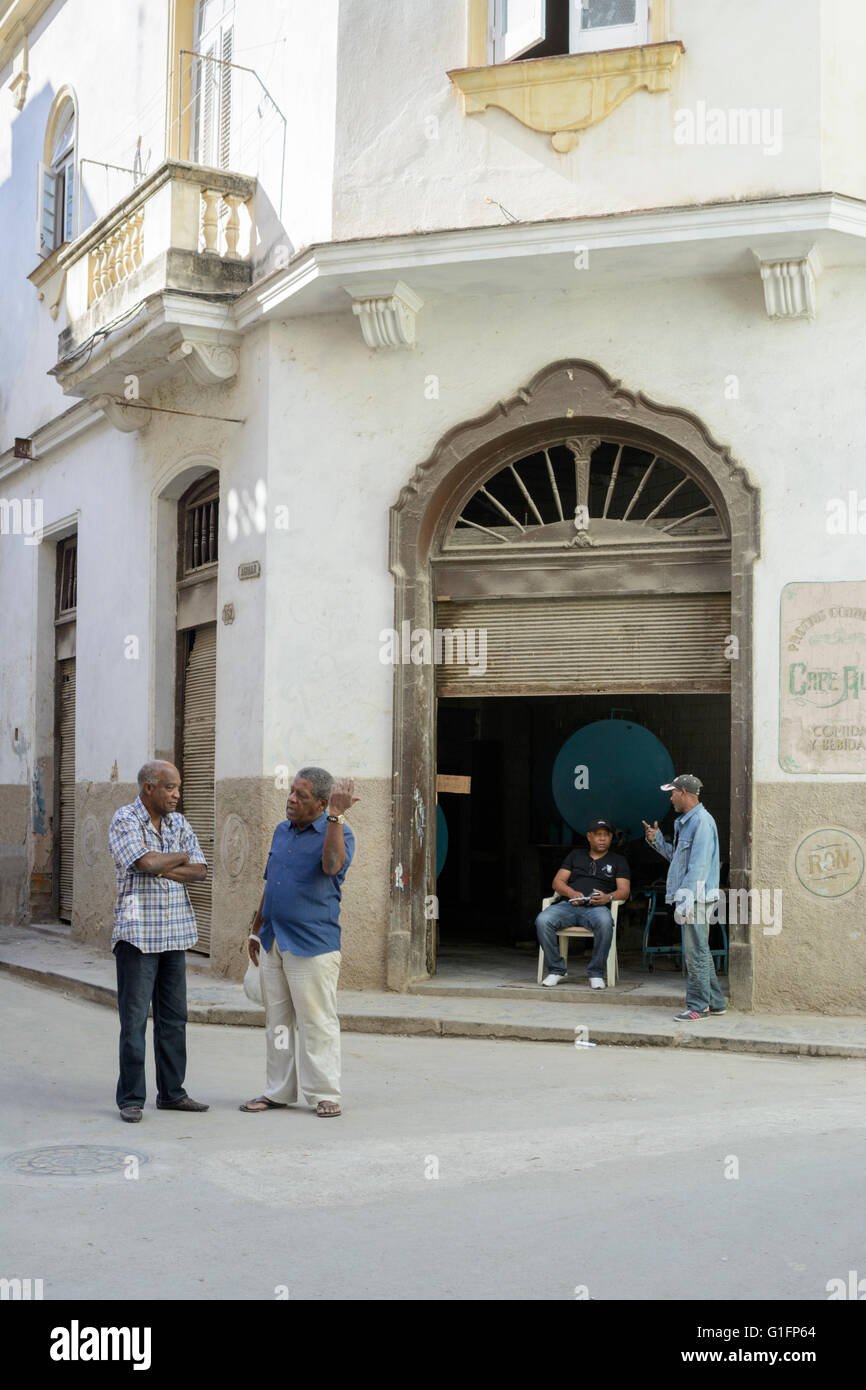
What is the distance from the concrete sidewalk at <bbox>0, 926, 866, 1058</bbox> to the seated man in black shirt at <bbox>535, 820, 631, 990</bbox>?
289mm

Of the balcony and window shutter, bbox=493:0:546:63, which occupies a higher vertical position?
window shutter, bbox=493:0:546:63

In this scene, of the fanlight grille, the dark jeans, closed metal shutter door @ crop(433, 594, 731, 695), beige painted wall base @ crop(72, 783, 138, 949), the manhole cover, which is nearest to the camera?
the manhole cover

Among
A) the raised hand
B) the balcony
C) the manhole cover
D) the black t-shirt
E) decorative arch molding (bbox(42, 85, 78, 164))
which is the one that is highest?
decorative arch molding (bbox(42, 85, 78, 164))

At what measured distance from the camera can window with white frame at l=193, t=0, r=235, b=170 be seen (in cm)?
1354

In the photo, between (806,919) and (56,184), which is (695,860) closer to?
(806,919)

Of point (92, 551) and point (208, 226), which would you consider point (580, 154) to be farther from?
point (92, 551)

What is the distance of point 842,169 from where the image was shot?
34.2 feet

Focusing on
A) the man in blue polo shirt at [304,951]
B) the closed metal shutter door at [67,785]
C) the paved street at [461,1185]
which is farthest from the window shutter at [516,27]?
the closed metal shutter door at [67,785]

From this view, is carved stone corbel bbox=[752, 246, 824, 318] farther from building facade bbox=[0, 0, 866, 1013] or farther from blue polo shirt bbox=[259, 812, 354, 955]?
blue polo shirt bbox=[259, 812, 354, 955]

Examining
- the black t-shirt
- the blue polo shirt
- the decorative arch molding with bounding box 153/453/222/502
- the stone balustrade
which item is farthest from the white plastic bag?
the stone balustrade

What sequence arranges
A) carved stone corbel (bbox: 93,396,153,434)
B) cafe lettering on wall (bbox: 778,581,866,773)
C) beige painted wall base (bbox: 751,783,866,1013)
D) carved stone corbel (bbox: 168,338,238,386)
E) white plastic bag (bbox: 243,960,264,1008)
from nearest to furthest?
white plastic bag (bbox: 243,960,264,1008) < beige painted wall base (bbox: 751,783,866,1013) < cafe lettering on wall (bbox: 778,581,866,773) < carved stone corbel (bbox: 168,338,238,386) < carved stone corbel (bbox: 93,396,153,434)

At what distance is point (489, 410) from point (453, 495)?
76 centimetres

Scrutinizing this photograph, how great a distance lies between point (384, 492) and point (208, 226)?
2910 mm

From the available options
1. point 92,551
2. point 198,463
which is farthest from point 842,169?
point 92,551
